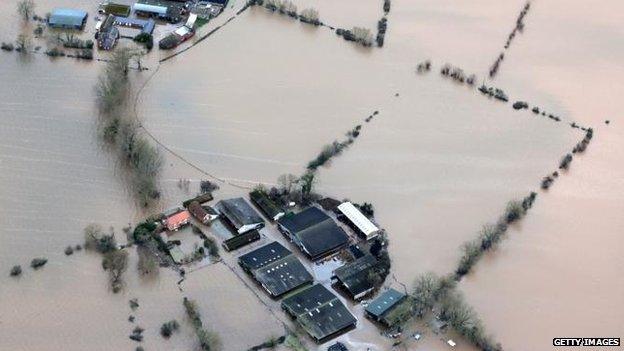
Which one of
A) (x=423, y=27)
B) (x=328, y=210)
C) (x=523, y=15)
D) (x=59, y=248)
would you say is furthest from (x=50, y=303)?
(x=523, y=15)

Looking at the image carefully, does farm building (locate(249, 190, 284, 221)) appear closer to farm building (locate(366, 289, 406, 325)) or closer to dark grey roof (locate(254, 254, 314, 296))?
dark grey roof (locate(254, 254, 314, 296))

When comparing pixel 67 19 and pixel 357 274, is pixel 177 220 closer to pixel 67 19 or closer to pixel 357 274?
pixel 357 274

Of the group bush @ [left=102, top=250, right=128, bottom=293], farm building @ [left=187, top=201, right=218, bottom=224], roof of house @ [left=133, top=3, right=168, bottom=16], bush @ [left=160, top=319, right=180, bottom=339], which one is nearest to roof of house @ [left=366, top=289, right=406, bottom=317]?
bush @ [left=160, top=319, right=180, bottom=339]

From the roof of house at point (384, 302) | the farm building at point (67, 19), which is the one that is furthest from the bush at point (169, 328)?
the farm building at point (67, 19)

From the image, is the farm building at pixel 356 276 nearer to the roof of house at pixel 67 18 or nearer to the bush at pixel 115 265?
the bush at pixel 115 265

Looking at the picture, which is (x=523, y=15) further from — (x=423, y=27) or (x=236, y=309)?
(x=236, y=309)

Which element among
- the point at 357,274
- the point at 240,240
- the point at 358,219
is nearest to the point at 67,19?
the point at 240,240
